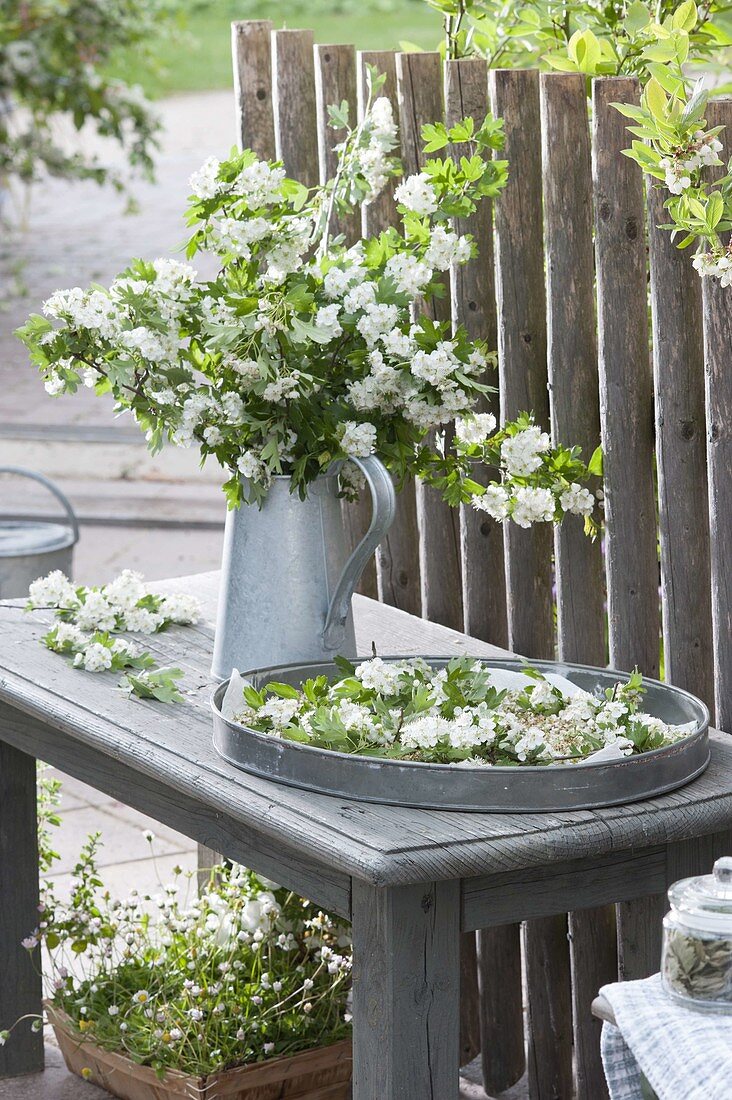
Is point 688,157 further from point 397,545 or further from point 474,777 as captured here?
point 397,545

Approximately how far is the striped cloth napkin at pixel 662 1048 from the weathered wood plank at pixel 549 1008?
3.17 ft

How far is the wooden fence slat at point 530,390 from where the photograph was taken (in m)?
2.28

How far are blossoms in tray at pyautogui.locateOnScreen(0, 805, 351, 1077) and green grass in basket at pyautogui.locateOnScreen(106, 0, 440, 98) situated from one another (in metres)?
16.1

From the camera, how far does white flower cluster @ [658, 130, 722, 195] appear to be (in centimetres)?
184

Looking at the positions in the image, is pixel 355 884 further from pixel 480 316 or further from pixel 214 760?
pixel 480 316

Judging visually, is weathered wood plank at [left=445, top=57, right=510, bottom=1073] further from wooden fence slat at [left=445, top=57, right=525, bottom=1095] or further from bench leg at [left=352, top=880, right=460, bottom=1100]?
bench leg at [left=352, top=880, right=460, bottom=1100]

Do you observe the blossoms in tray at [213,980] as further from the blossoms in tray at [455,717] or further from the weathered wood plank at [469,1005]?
the blossoms in tray at [455,717]

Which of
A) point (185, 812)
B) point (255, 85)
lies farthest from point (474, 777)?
point (255, 85)

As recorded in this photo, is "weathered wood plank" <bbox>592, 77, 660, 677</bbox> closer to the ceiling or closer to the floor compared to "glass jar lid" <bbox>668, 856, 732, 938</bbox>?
closer to the ceiling

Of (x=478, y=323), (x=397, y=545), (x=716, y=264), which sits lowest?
(x=397, y=545)

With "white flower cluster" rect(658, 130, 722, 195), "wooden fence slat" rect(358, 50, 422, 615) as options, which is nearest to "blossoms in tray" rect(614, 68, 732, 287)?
"white flower cluster" rect(658, 130, 722, 195)

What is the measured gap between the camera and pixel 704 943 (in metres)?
1.35

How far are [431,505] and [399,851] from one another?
1090 mm

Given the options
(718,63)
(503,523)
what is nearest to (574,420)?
(503,523)
